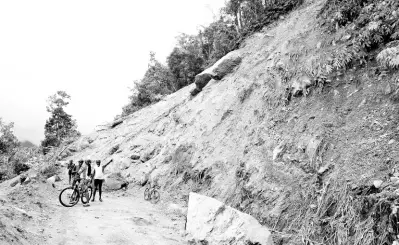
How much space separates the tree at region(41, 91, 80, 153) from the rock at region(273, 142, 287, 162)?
36733mm

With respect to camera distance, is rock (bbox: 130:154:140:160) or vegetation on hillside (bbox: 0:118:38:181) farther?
vegetation on hillside (bbox: 0:118:38:181)

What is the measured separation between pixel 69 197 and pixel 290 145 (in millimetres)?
8221

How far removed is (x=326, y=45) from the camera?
11.4 metres

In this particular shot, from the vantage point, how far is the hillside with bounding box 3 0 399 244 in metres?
6.41

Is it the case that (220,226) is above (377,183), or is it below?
below

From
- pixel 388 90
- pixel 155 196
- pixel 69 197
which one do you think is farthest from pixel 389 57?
pixel 69 197

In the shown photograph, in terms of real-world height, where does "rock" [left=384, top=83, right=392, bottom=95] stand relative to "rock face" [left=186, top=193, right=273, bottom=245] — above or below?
above

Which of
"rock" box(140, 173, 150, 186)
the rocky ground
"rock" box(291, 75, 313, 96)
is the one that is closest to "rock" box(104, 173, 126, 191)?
"rock" box(140, 173, 150, 186)

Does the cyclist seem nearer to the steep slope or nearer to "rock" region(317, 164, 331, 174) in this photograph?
the steep slope

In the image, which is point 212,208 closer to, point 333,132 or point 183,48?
point 333,132

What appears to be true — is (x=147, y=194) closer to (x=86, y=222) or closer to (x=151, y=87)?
(x=86, y=222)

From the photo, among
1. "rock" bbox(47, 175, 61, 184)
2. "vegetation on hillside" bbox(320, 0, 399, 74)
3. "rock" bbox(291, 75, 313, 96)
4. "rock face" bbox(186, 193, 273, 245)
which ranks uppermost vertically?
"vegetation on hillside" bbox(320, 0, 399, 74)

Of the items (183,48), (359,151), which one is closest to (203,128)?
(359,151)

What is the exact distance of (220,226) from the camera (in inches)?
A: 303
